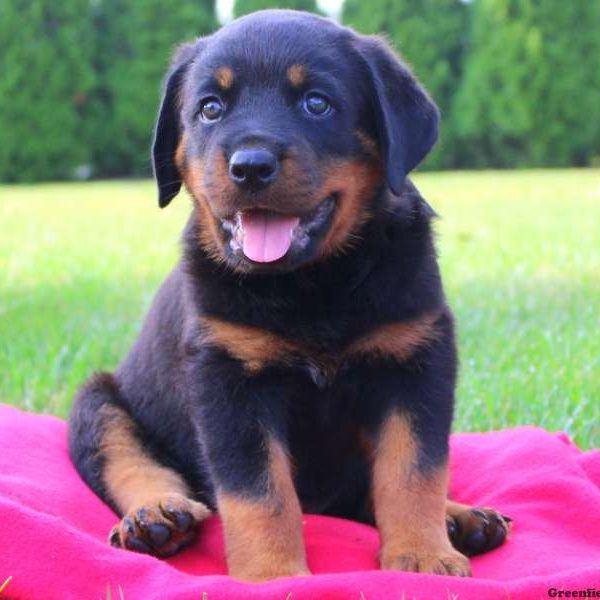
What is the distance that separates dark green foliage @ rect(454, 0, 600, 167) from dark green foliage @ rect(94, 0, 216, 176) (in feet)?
18.7

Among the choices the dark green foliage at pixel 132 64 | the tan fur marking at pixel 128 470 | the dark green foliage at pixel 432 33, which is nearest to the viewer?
the tan fur marking at pixel 128 470

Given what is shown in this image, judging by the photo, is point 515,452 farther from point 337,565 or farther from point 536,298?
point 536,298

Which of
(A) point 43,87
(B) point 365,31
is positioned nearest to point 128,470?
(B) point 365,31

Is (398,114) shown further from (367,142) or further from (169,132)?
(169,132)

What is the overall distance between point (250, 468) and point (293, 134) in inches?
29.2

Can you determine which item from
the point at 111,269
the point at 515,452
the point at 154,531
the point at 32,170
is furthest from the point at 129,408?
the point at 32,170

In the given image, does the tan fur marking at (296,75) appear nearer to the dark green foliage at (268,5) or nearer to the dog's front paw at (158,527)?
the dog's front paw at (158,527)

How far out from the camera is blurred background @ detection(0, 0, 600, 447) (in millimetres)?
4082

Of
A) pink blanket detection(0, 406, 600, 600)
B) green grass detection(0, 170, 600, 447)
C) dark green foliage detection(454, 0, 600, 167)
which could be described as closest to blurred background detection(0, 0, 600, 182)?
dark green foliage detection(454, 0, 600, 167)

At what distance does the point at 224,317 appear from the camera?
241 centimetres

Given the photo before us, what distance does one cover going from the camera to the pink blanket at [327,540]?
196cm

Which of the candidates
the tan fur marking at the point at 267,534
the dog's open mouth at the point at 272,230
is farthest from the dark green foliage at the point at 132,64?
the tan fur marking at the point at 267,534

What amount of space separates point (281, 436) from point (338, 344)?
245 mm

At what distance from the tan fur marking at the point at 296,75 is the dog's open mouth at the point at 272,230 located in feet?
0.91
